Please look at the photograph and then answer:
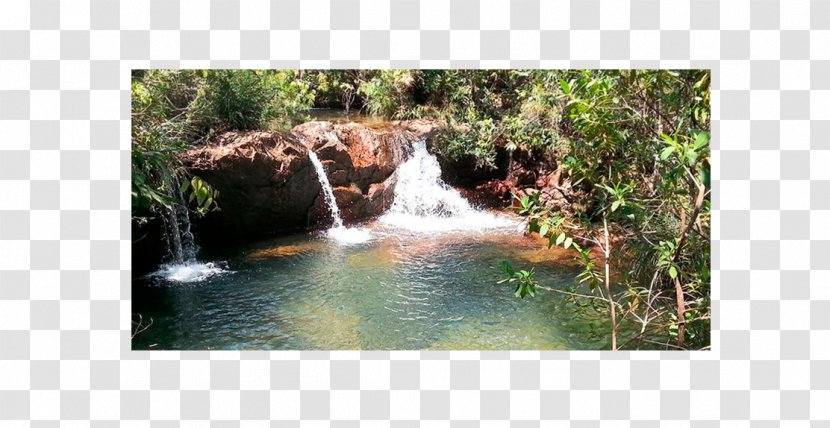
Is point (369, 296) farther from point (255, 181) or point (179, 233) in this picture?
point (255, 181)

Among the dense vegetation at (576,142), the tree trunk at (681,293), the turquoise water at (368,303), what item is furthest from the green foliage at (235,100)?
the tree trunk at (681,293)

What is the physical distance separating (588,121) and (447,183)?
7568mm

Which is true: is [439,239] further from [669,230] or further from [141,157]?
[141,157]

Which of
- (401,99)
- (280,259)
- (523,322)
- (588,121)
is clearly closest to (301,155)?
(280,259)

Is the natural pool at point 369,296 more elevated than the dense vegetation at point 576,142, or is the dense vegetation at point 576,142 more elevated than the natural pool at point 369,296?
the dense vegetation at point 576,142

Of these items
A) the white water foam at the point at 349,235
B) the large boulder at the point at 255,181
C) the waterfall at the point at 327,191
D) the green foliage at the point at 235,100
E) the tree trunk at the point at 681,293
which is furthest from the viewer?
the waterfall at the point at 327,191

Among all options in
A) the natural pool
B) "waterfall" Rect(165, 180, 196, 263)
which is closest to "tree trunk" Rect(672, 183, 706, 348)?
the natural pool

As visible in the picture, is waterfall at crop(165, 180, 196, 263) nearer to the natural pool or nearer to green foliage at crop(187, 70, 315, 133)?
the natural pool

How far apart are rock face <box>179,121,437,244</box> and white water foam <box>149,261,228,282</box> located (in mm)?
718

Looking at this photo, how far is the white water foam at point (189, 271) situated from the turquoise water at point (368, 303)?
129mm

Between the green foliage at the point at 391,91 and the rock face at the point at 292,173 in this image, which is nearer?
the rock face at the point at 292,173

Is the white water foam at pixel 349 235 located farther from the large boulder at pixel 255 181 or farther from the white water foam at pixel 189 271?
the white water foam at pixel 189 271

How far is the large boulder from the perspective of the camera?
25.7ft

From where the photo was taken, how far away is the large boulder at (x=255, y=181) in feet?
25.7
